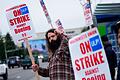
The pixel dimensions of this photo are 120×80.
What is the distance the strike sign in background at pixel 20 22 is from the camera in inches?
367

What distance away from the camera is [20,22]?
9.37 meters

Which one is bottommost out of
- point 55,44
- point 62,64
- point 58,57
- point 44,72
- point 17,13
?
point 44,72

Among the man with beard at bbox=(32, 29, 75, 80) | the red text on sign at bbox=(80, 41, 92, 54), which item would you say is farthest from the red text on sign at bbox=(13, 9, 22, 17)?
the red text on sign at bbox=(80, 41, 92, 54)

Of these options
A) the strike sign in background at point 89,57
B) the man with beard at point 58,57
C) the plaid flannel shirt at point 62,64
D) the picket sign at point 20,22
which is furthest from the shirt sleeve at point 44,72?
the strike sign in background at point 89,57

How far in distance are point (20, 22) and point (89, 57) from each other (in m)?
3.64

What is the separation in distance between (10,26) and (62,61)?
7.37 ft

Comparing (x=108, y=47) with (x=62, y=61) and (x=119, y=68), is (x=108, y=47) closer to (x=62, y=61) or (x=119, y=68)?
(x=62, y=61)

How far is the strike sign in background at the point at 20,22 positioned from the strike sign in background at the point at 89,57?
3426mm

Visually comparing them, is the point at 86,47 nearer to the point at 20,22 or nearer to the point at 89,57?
the point at 89,57

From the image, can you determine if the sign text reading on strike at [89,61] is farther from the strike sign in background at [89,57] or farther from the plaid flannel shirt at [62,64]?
→ the plaid flannel shirt at [62,64]

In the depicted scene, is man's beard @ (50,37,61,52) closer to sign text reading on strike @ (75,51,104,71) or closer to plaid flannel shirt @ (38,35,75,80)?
plaid flannel shirt @ (38,35,75,80)

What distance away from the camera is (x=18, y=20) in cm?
934

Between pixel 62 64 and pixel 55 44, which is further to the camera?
pixel 55 44

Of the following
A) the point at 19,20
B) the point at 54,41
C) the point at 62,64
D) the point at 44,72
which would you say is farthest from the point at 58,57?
the point at 19,20
